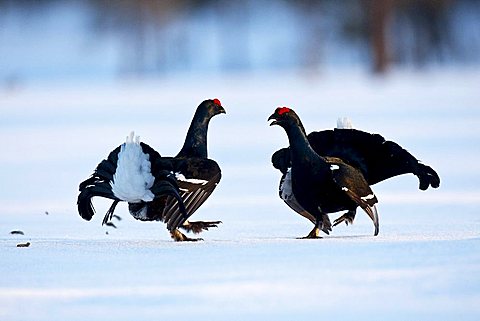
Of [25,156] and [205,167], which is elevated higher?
[205,167]

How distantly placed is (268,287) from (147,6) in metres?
32.8

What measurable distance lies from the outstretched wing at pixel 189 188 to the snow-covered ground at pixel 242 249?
5.6 inches

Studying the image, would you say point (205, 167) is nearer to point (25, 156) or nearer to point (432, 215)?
point (432, 215)

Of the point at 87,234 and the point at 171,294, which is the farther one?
the point at 87,234

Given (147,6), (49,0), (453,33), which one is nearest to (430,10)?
(453,33)

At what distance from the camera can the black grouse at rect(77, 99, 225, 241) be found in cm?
600

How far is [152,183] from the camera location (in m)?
6.06

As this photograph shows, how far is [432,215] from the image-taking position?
7.49m

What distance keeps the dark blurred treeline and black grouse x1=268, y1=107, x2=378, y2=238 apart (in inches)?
1049

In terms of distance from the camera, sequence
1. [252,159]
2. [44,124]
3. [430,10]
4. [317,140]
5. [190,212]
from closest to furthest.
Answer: [190,212]
[317,140]
[252,159]
[44,124]
[430,10]

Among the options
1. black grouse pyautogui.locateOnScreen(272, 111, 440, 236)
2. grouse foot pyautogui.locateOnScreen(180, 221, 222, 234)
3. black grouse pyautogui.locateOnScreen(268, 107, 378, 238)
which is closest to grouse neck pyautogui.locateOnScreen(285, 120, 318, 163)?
black grouse pyautogui.locateOnScreen(268, 107, 378, 238)

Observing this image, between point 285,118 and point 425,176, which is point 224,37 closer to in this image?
point 425,176

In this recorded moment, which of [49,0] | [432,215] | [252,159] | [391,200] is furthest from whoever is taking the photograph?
[49,0]

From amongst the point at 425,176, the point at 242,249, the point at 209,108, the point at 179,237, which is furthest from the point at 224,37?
the point at 242,249
